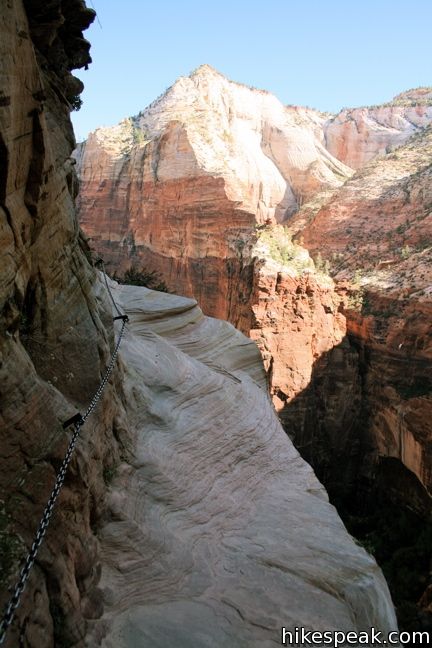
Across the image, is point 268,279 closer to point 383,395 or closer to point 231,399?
point 383,395

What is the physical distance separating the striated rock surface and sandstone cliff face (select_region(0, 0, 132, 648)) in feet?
1.73

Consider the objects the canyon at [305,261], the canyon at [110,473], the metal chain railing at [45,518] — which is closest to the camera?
the metal chain railing at [45,518]

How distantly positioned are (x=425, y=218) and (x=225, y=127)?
66.9ft

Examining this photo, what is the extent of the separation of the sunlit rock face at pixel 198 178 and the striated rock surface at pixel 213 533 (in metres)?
19.9

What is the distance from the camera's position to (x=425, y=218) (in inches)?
1454

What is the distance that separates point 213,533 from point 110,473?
166 cm

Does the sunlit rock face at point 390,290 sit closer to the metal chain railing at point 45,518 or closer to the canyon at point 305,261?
the canyon at point 305,261

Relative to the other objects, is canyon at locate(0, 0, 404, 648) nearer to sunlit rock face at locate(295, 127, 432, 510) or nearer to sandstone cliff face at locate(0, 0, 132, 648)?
sandstone cliff face at locate(0, 0, 132, 648)

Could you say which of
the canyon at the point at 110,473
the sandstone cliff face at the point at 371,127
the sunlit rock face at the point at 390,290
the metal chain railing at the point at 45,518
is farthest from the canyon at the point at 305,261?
the metal chain railing at the point at 45,518

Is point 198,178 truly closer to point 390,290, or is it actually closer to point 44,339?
point 390,290

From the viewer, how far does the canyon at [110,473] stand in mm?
4789

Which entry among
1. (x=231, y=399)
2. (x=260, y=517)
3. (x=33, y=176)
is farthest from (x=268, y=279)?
(x=33, y=176)

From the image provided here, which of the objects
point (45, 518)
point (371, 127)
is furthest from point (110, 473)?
point (371, 127)

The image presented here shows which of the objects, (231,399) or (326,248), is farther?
(326,248)
